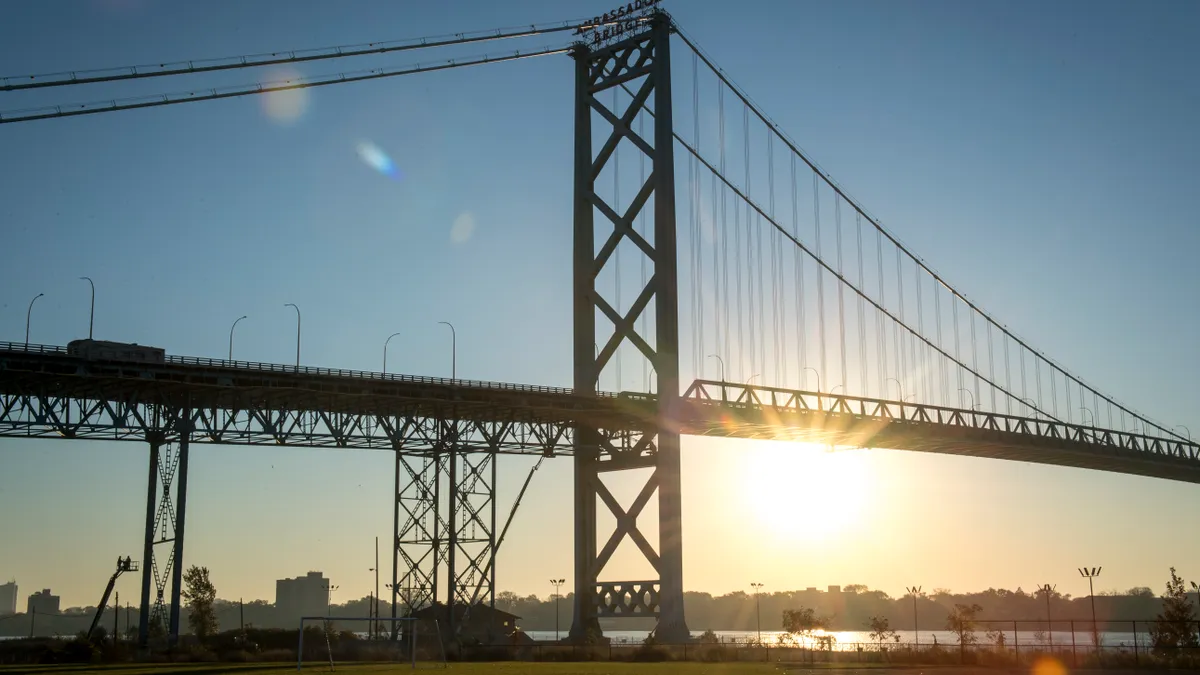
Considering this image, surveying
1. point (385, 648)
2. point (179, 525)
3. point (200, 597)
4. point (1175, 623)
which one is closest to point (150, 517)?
point (179, 525)

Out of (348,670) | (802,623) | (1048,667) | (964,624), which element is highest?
(964,624)

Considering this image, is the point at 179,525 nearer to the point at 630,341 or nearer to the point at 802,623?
the point at 630,341

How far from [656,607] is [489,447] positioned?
12677mm

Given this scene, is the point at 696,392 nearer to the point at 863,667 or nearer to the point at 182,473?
the point at 863,667

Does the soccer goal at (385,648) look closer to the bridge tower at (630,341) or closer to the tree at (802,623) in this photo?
the bridge tower at (630,341)

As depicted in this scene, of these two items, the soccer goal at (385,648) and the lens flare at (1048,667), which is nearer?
the lens flare at (1048,667)

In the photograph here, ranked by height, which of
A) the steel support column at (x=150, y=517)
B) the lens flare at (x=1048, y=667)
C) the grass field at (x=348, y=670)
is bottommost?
the lens flare at (x=1048, y=667)

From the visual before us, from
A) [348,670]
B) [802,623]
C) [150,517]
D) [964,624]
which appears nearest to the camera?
[348,670]

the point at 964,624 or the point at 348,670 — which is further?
the point at 964,624

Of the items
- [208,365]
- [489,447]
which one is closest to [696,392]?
[489,447]

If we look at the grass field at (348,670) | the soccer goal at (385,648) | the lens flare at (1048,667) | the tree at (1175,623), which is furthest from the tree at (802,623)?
the grass field at (348,670)

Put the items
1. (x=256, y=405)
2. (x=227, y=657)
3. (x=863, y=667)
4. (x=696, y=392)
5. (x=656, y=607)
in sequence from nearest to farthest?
(x=863, y=667)
(x=227, y=657)
(x=256, y=405)
(x=656, y=607)
(x=696, y=392)

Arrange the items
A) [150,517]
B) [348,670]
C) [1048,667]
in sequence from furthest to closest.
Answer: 1. [150,517]
2. [1048,667]
3. [348,670]

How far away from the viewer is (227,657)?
57.8 m
